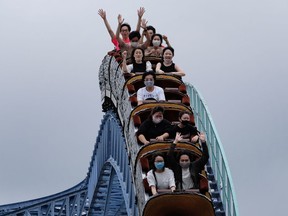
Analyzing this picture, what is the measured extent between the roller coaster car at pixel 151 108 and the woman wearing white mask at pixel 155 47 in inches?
86.4

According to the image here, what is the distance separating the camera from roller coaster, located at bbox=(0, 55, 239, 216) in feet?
26.2

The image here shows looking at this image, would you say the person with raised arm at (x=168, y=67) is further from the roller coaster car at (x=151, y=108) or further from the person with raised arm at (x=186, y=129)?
the person with raised arm at (x=186, y=129)

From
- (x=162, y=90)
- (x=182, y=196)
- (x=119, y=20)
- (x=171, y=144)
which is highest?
(x=119, y=20)

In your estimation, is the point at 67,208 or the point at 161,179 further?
the point at 67,208

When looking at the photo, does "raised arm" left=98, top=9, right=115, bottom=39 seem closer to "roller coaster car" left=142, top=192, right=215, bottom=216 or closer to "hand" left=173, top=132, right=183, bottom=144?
"hand" left=173, top=132, right=183, bottom=144

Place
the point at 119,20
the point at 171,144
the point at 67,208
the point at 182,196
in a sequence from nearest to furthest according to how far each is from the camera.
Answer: the point at 182,196 → the point at 171,144 → the point at 119,20 → the point at 67,208

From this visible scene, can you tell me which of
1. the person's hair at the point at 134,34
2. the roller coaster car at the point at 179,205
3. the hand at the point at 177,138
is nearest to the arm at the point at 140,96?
the hand at the point at 177,138

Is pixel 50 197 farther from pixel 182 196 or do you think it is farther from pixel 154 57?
pixel 182 196

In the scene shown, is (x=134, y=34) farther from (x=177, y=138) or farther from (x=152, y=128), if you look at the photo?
(x=177, y=138)

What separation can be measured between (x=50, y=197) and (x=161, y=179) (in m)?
14.1

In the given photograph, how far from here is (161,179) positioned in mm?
8211

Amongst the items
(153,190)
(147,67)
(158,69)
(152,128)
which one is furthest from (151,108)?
(153,190)

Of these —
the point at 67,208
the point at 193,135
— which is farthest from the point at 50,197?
the point at 193,135

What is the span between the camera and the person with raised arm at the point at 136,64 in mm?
11477
